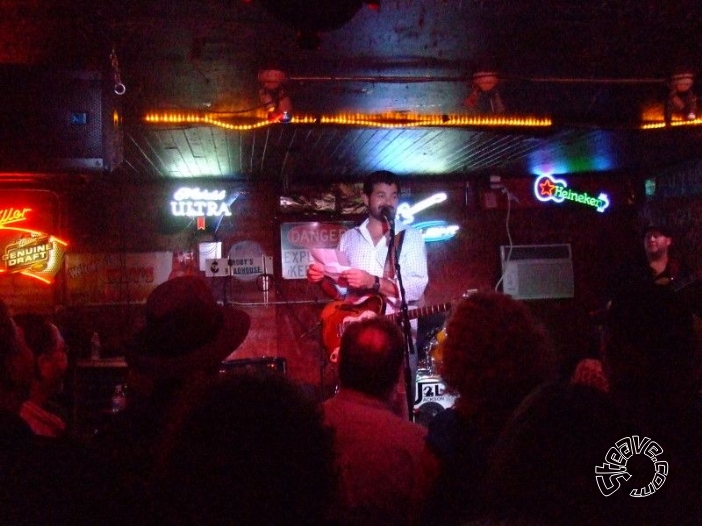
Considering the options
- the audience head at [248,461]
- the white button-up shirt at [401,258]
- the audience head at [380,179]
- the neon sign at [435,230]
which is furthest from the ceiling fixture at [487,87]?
the audience head at [248,461]

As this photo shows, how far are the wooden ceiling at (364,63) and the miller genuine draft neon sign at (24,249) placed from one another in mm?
1464

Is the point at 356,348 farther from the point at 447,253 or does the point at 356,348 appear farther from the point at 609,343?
the point at 447,253

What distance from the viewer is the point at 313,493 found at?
3.72 ft

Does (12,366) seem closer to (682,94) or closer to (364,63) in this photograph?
(364,63)

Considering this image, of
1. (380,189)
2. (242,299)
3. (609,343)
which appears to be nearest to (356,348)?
(609,343)

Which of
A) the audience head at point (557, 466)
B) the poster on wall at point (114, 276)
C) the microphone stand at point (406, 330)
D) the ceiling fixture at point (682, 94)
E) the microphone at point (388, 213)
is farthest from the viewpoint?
the poster on wall at point (114, 276)

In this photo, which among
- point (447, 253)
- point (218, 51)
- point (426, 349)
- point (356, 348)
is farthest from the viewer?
point (447, 253)

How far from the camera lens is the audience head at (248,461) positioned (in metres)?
1.08

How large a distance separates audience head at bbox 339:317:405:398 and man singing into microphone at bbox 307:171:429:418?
1906 mm

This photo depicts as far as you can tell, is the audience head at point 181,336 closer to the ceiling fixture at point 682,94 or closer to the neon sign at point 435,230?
the ceiling fixture at point 682,94

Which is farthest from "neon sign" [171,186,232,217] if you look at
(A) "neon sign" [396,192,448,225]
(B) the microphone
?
(B) the microphone

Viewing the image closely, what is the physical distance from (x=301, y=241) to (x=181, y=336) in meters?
6.25

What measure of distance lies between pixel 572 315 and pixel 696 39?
5.06 m

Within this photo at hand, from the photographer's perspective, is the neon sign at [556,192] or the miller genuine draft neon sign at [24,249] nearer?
the miller genuine draft neon sign at [24,249]
